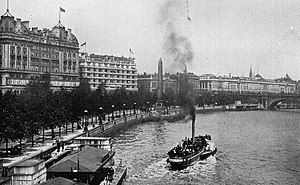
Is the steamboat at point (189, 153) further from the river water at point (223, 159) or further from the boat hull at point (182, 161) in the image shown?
the river water at point (223, 159)

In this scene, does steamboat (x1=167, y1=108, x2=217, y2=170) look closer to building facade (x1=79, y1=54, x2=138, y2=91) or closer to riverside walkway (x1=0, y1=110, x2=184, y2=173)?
riverside walkway (x1=0, y1=110, x2=184, y2=173)

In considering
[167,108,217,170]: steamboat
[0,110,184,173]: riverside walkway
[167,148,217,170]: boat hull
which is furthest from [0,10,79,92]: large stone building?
[167,148,217,170]: boat hull

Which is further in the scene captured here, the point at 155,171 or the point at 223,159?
the point at 223,159

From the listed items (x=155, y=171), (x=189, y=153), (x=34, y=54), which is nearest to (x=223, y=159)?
(x=189, y=153)

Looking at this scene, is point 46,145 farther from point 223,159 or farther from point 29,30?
point 29,30

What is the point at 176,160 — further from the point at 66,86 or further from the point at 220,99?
the point at 220,99

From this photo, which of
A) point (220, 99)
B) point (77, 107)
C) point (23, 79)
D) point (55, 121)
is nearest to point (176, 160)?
point (55, 121)
